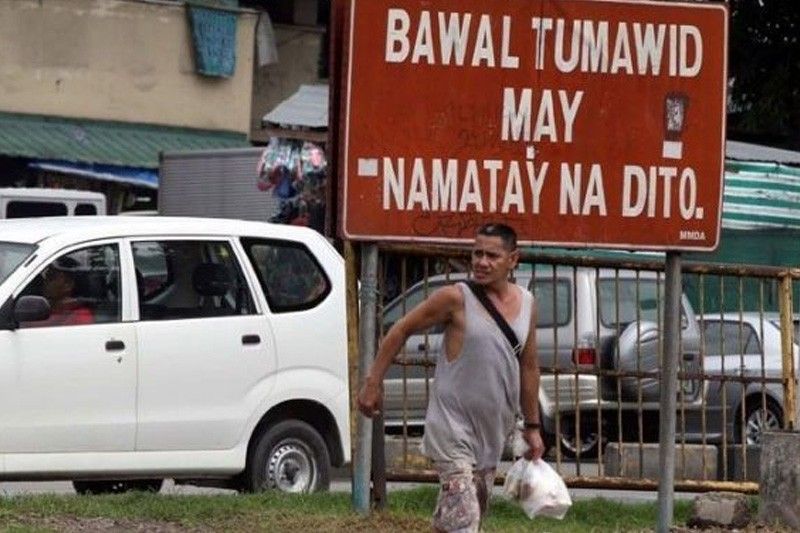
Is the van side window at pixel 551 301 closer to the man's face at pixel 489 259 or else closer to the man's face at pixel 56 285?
the man's face at pixel 56 285

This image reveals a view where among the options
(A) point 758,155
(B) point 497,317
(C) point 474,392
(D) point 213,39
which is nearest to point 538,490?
(C) point 474,392

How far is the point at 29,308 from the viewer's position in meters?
12.2

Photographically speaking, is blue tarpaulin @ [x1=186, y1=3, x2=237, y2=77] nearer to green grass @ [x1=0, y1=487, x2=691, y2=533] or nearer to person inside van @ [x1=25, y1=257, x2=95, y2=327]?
person inside van @ [x1=25, y1=257, x2=95, y2=327]

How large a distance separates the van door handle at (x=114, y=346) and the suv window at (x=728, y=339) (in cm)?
351

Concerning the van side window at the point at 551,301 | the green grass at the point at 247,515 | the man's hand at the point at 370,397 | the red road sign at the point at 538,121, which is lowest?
the green grass at the point at 247,515

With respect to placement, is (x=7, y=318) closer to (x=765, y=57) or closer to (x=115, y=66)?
(x=115, y=66)

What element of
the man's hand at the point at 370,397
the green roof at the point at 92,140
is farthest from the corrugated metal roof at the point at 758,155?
the man's hand at the point at 370,397

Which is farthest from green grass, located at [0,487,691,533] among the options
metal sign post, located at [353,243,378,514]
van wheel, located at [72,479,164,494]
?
van wheel, located at [72,479,164,494]

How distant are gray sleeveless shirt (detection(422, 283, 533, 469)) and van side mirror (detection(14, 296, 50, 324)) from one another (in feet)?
12.6

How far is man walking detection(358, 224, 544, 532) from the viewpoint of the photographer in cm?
886

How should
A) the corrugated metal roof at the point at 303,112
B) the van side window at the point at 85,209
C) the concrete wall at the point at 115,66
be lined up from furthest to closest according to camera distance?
the concrete wall at the point at 115,66, the corrugated metal roof at the point at 303,112, the van side window at the point at 85,209

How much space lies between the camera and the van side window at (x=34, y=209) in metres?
23.5

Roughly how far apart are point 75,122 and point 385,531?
20.8 m

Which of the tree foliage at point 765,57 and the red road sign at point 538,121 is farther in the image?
the tree foliage at point 765,57
